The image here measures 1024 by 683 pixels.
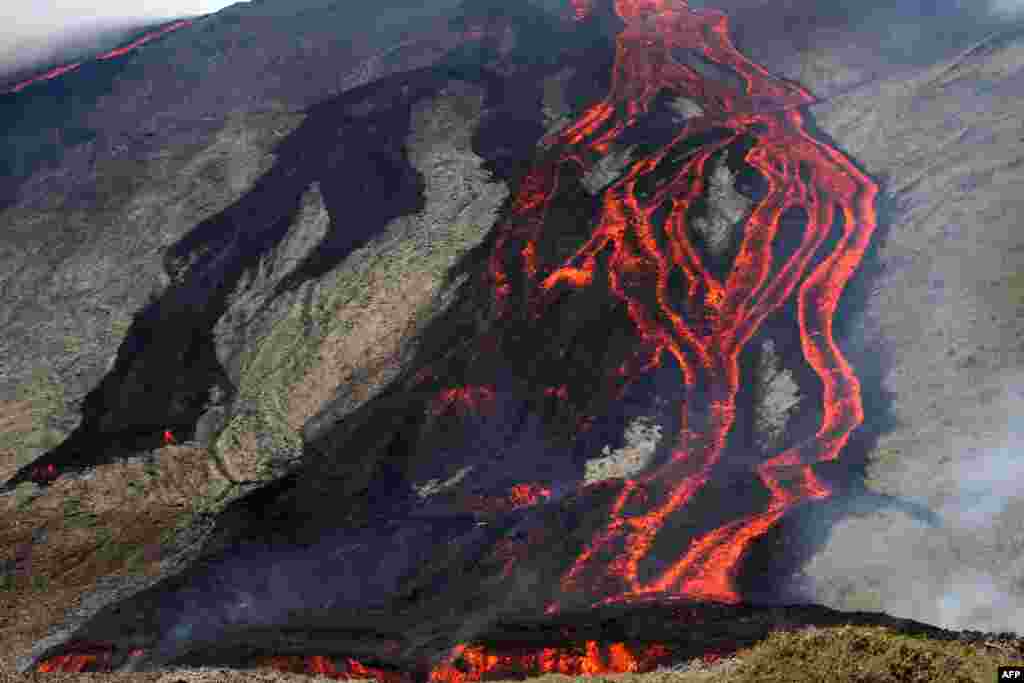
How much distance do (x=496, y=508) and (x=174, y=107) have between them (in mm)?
36879

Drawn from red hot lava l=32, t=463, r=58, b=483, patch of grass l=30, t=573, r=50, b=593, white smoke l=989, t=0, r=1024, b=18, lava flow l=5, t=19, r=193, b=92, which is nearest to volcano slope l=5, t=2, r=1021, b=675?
red hot lava l=32, t=463, r=58, b=483

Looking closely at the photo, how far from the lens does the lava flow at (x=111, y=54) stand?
5222cm

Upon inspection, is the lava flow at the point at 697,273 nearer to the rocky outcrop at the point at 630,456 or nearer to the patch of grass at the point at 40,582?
the rocky outcrop at the point at 630,456

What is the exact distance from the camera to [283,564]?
20.2 meters

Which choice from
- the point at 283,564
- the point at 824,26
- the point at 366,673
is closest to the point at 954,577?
the point at 366,673

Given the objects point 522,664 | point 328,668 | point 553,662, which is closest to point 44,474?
point 328,668

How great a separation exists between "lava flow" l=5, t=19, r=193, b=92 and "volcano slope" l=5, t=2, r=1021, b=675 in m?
21.3

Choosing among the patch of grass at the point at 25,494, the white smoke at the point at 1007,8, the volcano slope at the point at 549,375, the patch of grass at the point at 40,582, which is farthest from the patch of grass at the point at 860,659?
the white smoke at the point at 1007,8

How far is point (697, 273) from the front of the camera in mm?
27547

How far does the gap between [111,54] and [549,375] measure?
1835 inches

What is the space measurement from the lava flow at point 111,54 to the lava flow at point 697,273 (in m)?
35.0

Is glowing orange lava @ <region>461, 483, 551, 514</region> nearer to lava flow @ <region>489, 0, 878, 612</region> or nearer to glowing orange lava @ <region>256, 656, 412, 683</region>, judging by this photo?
lava flow @ <region>489, 0, 878, 612</region>

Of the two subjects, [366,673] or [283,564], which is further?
[283,564]

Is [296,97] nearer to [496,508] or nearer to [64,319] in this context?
[64,319]
